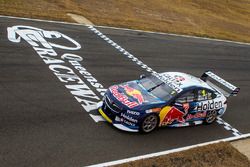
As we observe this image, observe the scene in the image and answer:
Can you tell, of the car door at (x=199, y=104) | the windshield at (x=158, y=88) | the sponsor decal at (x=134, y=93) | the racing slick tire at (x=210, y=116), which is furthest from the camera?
the racing slick tire at (x=210, y=116)

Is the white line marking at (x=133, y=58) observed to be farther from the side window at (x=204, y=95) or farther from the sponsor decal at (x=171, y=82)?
the sponsor decal at (x=171, y=82)

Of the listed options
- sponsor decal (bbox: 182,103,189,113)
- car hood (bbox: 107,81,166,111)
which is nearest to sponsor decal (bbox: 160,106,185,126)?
sponsor decal (bbox: 182,103,189,113)

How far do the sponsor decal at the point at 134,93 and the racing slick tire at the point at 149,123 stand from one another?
56 cm

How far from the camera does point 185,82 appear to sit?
14523 millimetres

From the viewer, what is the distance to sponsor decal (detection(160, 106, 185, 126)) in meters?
13.4

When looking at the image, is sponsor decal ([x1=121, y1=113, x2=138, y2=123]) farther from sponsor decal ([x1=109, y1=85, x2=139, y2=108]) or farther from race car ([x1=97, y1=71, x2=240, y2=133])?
sponsor decal ([x1=109, y1=85, x2=139, y2=108])

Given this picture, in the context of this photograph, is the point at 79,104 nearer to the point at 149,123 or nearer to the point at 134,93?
the point at 134,93

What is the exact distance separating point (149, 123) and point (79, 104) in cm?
263

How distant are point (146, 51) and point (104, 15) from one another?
6611mm

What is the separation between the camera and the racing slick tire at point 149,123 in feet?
42.7

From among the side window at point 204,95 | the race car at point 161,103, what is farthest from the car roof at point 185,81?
the side window at point 204,95

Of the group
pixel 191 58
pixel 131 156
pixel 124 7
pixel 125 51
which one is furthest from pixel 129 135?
pixel 124 7

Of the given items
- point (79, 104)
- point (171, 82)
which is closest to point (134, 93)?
point (171, 82)

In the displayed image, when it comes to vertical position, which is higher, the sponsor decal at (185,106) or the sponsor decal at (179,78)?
the sponsor decal at (179,78)
